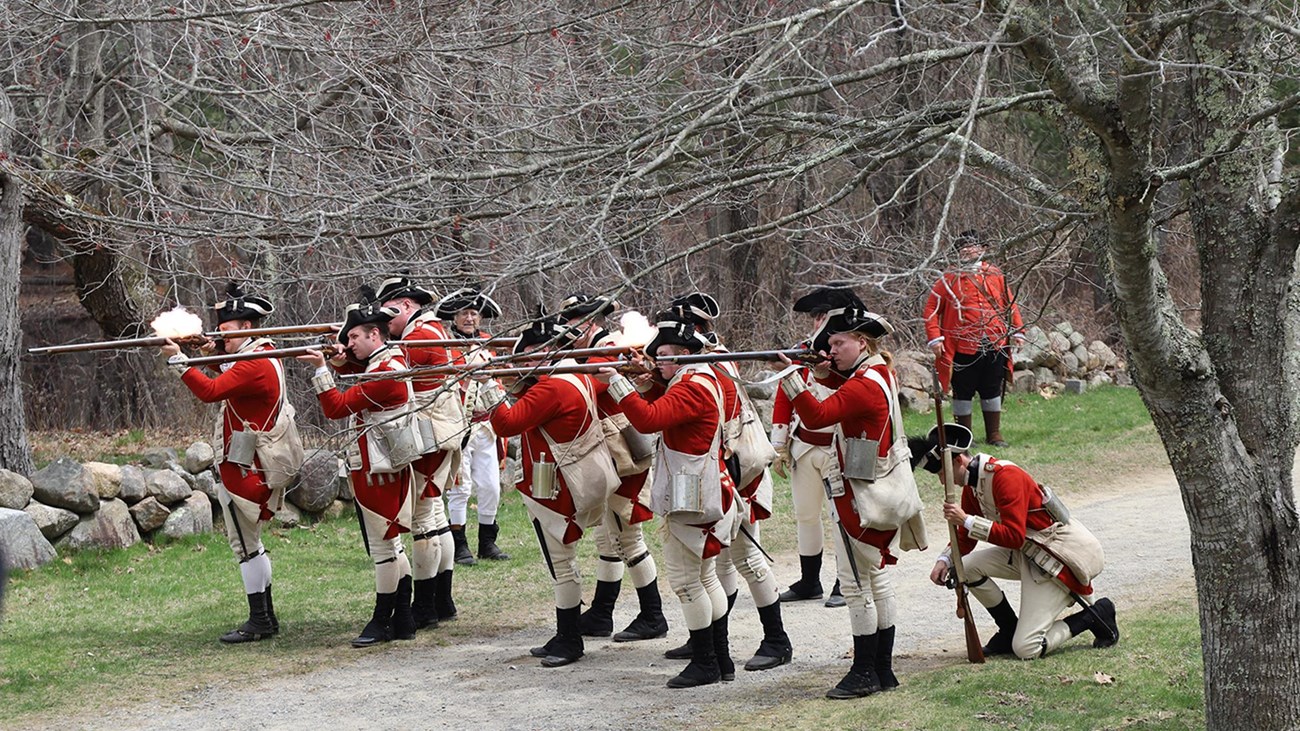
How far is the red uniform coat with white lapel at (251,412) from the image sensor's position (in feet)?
29.5

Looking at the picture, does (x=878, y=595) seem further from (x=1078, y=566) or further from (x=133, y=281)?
(x=133, y=281)

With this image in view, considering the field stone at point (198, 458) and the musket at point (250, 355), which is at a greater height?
the musket at point (250, 355)

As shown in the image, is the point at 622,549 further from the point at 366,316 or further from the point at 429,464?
the point at 366,316

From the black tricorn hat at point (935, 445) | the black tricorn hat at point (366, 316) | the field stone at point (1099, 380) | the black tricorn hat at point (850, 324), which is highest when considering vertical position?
the black tricorn hat at point (366, 316)

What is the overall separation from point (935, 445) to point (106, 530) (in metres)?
7.28

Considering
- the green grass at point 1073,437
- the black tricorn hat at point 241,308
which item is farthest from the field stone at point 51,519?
the green grass at point 1073,437

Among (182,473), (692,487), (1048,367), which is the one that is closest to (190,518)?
(182,473)

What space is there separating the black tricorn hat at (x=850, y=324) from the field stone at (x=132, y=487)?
7.05 m

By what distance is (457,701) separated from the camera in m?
7.86

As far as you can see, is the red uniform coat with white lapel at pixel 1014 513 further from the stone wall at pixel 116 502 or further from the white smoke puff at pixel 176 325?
the stone wall at pixel 116 502

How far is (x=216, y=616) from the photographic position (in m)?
9.97

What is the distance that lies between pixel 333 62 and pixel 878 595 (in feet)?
17.4

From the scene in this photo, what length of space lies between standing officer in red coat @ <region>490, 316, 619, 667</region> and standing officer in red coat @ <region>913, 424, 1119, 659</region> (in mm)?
2007

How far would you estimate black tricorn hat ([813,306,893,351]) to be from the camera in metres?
7.40
